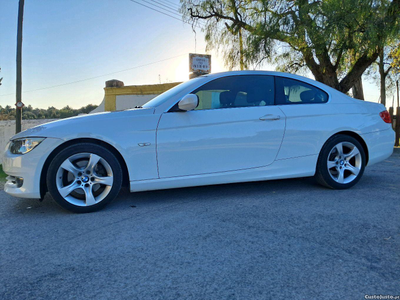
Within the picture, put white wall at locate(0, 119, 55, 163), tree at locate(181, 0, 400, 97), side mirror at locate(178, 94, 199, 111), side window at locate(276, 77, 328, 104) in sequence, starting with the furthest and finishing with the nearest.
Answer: white wall at locate(0, 119, 55, 163), tree at locate(181, 0, 400, 97), side window at locate(276, 77, 328, 104), side mirror at locate(178, 94, 199, 111)

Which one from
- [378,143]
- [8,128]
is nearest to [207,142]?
[378,143]

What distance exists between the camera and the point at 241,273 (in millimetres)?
2125

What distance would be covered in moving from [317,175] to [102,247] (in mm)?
2889

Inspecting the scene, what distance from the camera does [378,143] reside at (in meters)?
4.61

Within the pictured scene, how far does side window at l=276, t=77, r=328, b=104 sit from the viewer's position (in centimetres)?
430

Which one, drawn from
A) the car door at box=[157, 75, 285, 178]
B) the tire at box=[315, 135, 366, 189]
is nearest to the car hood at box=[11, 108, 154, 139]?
the car door at box=[157, 75, 285, 178]

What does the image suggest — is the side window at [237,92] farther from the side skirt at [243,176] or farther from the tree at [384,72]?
the tree at [384,72]

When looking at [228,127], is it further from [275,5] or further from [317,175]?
[275,5]

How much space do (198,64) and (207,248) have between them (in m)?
9.99

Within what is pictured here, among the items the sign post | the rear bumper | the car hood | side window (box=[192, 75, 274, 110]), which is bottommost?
the rear bumper

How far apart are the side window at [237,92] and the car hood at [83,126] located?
0.82 meters

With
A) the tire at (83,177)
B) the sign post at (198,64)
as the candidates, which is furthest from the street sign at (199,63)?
the tire at (83,177)

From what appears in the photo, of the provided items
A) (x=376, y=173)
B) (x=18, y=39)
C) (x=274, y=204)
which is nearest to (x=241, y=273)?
(x=274, y=204)

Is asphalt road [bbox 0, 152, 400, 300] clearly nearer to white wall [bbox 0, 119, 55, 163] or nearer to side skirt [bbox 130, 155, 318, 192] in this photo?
side skirt [bbox 130, 155, 318, 192]
